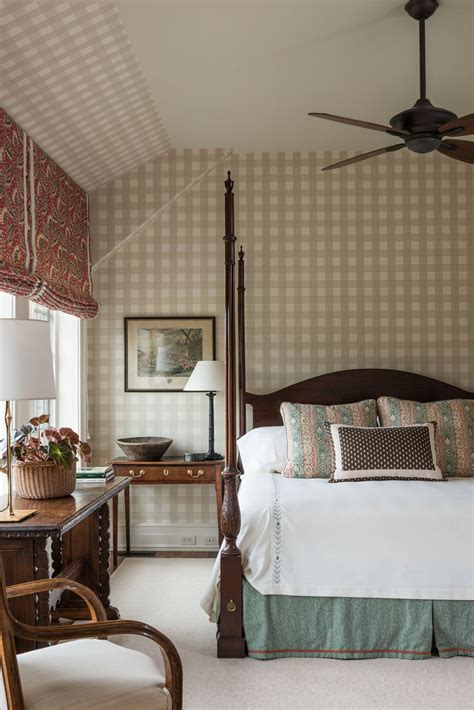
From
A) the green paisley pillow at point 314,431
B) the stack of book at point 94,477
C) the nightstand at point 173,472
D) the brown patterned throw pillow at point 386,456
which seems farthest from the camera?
the nightstand at point 173,472

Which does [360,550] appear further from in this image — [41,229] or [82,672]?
[41,229]

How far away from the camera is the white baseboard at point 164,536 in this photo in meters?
5.08

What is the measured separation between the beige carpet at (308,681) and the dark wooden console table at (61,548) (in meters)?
0.41

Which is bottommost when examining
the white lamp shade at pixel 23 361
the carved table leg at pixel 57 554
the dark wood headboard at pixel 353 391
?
the carved table leg at pixel 57 554

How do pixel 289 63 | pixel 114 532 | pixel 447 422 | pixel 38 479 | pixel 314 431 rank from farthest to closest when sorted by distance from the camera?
pixel 114 532 < pixel 447 422 < pixel 314 431 < pixel 289 63 < pixel 38 479

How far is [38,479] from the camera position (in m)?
3.08

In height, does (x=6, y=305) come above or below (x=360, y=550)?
above

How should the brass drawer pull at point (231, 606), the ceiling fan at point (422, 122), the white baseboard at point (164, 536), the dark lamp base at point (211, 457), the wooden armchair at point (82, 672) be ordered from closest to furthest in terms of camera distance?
the wooden armchair at point (82, 672) → the ceiling fan at point (422, 122) → the brass drawer pull at point (231, 606) → the dark lamp base at point (211, 457) → the white baseboard at point (164, 536)

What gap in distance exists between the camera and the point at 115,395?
518cm

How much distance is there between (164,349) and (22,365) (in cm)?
252

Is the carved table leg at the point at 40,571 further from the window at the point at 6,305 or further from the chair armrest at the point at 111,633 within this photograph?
the window at the point at 6,305

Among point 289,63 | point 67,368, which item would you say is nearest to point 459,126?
point 289,63

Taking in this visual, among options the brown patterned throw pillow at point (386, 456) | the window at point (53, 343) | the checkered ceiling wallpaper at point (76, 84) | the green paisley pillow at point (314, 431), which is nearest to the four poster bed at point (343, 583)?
the brown patterned throw pillow at point (386, 456)

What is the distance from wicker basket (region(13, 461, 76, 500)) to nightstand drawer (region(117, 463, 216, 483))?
159 centimetres
